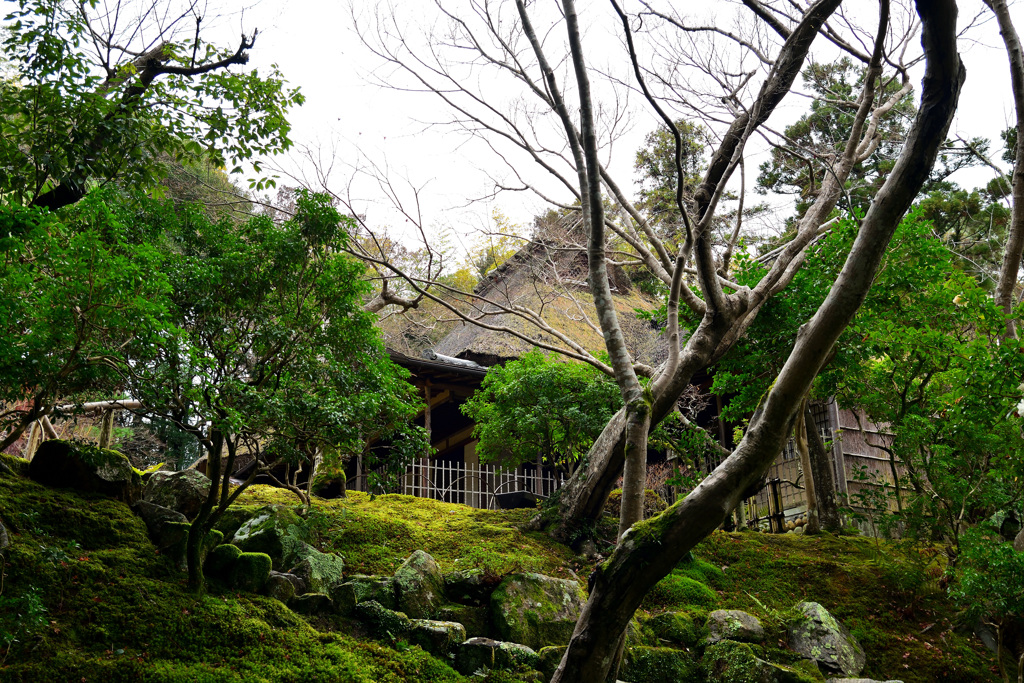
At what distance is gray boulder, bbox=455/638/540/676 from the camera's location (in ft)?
22.6

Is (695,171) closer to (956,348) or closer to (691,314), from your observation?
(691,314)

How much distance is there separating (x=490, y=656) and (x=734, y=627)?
2982 millimetres

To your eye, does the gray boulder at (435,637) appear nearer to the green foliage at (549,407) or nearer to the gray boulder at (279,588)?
the gray boulder at (279,588)

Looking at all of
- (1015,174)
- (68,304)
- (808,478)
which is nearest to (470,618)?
(68,304)

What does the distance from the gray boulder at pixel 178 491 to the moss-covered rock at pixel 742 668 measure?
19.2ft

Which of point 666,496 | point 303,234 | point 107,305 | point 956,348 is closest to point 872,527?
point 666,496

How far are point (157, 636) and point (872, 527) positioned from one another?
10.9 m

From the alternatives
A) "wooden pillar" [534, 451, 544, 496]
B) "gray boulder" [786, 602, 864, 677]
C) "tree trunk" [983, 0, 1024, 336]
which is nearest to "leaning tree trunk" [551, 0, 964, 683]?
"gray boulder" [786, 602, 864, 677]

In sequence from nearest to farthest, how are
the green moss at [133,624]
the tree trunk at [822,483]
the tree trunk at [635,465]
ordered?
the tree trunk at [635,465] < the green moss at [133,624] < the tree trunk at [822,483]

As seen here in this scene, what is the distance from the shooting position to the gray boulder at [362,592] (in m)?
7.41

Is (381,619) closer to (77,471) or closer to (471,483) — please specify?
(77,471)

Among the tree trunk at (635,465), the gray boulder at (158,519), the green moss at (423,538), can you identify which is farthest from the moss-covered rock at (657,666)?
the gray boulder at (158,519)

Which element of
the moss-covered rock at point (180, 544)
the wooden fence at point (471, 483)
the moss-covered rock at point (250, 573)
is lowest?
the moss-covered rock at point (250, 573)

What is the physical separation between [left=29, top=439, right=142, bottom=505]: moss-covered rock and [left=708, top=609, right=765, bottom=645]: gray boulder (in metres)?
6.62
